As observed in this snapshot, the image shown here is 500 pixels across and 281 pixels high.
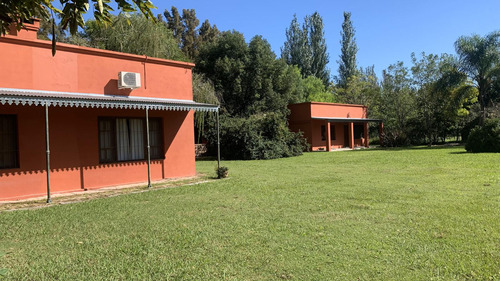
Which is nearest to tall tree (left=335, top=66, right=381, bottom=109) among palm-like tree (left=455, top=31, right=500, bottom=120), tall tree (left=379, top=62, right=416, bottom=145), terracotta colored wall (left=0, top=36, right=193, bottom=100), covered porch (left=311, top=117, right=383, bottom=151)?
tall tree (left=379, top=62, right=416, bottom=145)

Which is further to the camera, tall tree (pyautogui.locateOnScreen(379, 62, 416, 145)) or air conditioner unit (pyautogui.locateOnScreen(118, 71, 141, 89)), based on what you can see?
tall tree (pyautogui.locateOnScreen(379, 62, 416, 145))

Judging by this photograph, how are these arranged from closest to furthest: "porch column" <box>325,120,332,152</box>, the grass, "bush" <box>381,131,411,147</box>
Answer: the grass
"porch column" <box>325,120,332,152</box>
"bush" <box>381,131,411,147</box>

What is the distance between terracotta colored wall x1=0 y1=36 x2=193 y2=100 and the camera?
8820 mm

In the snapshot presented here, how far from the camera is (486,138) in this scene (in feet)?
64.0

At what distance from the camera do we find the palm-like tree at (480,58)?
1010 inches

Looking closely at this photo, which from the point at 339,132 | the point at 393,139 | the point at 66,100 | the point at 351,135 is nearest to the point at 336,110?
the point at 339,132

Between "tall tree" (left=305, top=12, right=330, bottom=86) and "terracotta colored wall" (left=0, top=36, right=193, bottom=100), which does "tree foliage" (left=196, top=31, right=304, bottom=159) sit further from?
"tall tree" (left=305, top=12, right=330, bottom=86)

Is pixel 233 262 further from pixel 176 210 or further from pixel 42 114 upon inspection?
pixel 42 114

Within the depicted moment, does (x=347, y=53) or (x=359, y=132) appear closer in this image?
(x=359, y=132)

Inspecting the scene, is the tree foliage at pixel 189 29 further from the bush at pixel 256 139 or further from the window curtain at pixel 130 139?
the window curtain at pixel 130 139

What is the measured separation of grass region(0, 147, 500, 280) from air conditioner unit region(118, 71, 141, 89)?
3673 mm

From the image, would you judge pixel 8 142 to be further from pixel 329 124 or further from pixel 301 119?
pixel 329 124

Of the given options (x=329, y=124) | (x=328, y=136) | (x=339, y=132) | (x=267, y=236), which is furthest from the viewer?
(x=339, y=132)

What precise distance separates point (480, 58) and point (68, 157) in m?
28.2
